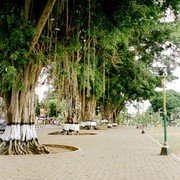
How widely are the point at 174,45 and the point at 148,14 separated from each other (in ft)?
43.1

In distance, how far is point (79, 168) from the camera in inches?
422

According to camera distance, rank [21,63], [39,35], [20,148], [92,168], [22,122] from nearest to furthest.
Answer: [92,168] < [21,63] < [39,35] < [20,148] < [22,122]

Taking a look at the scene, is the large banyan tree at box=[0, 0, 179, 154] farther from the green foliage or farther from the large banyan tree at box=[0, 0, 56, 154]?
the green foliage

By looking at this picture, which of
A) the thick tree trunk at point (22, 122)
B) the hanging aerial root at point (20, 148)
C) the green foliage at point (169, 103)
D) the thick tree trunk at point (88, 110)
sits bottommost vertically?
the hanging aerial root at point (20, 148)

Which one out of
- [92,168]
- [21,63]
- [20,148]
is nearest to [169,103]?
[20,148]

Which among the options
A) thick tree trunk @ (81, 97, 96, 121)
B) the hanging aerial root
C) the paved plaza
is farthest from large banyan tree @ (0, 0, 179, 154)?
thick tree trunk @ (81, 97, 96, 121)

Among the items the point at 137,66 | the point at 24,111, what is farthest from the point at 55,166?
the point at 137,66

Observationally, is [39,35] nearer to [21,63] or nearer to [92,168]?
[21,63]

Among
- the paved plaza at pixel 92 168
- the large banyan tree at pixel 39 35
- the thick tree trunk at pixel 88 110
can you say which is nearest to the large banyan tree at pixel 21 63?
the large banyan tree at pixel 39 35

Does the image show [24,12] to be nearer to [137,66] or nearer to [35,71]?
[35,71]

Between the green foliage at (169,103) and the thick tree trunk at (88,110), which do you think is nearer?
the thick tree trunk at (88,110)

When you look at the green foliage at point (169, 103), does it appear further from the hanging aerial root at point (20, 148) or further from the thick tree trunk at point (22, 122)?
the hanging aerial root at point (20, 148)

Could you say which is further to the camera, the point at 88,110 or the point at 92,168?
the point at 88,110

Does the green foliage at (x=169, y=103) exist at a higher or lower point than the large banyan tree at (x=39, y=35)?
higher
